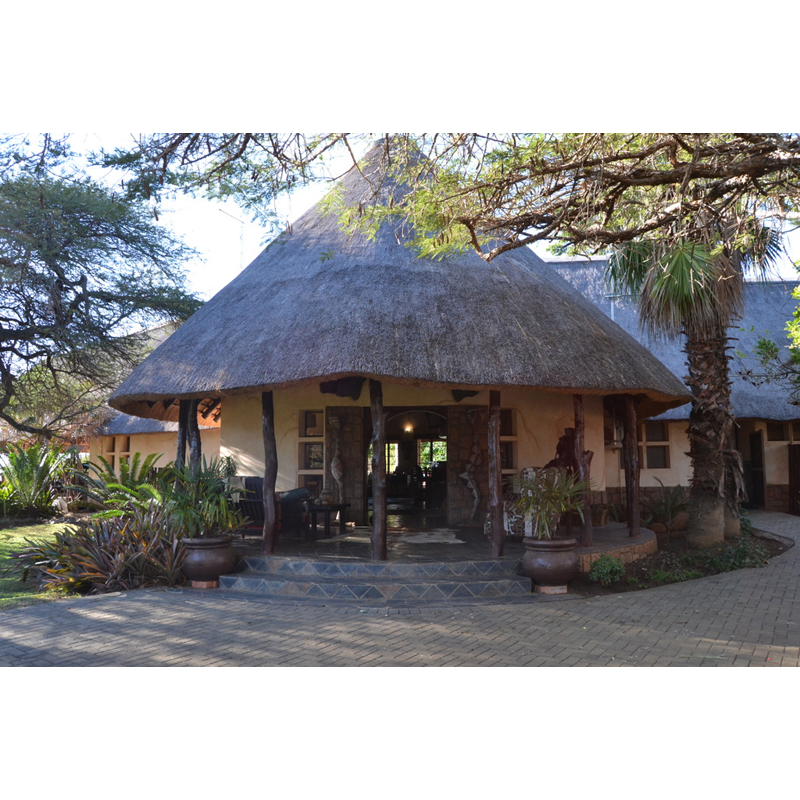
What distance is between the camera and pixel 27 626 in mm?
5879

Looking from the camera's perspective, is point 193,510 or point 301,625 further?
point 193,510

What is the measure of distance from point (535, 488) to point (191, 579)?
406 centimetres

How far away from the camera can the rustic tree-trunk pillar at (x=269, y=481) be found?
804 centimetres

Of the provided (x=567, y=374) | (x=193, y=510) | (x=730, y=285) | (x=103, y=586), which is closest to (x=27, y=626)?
(x=103, y=586)

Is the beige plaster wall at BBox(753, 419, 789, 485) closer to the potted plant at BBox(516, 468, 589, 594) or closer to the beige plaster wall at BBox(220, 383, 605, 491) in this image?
the beige plaster wall at BBox(220, 383, 605, 491)

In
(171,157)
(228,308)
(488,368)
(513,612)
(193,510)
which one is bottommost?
(513,612)

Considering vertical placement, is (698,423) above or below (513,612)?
above

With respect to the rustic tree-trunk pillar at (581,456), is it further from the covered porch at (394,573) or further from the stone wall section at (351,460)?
the stone wall section at (351,460)

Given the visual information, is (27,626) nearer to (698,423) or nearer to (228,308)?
(228,308)

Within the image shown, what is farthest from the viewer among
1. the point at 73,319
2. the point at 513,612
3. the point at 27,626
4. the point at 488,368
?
the point at 73,319

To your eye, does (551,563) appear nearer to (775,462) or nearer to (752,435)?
(775,462)

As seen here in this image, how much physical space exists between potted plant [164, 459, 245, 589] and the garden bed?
4.00 m

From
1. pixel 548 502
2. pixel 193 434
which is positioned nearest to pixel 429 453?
pixel 193 434

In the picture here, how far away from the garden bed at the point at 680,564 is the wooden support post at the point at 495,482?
0.95m
